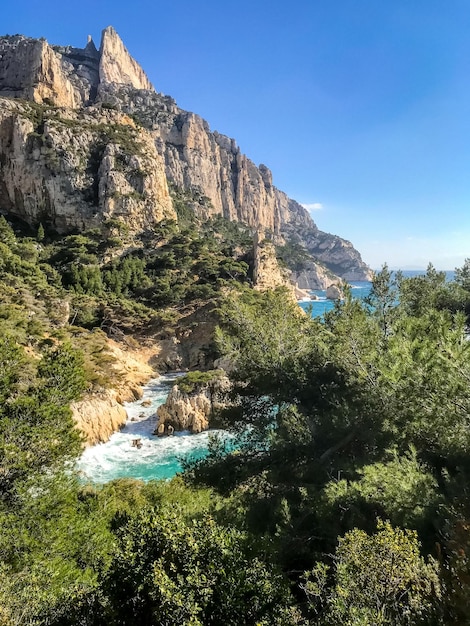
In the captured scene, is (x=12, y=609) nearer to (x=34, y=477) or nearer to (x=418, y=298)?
(x=34, y=477)

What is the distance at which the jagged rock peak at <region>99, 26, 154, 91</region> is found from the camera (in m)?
109

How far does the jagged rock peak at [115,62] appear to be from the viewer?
109 meters

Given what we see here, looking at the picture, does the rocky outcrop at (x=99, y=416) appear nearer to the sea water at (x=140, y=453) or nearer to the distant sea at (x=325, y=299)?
the sea water at (x=140, y=453)

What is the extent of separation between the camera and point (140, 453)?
20906 millimetres

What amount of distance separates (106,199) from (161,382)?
103 ft

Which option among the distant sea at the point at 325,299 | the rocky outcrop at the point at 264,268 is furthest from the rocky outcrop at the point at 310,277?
the rocky outcrop at the point at 264,268

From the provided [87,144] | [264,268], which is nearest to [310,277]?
[264,268]

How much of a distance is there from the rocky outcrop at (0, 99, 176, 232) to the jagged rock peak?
66.7m

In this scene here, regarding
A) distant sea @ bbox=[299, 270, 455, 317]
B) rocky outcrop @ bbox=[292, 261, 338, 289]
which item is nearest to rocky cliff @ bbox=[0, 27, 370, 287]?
distant sea @ bbox=[299, 270, 455, 317]

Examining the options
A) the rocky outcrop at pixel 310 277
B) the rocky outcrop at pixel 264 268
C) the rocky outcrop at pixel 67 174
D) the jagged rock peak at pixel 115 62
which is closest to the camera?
the rocky outcrop at pixel 67 174

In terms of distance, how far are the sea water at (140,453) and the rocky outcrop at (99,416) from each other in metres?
0.46

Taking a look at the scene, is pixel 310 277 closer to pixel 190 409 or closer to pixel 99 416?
pixel 190 409

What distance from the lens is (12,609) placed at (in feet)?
16.6

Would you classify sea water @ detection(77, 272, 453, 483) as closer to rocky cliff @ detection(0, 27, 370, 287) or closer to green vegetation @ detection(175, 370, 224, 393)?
green vegetation @ detection(175, 370, 224, 393)
